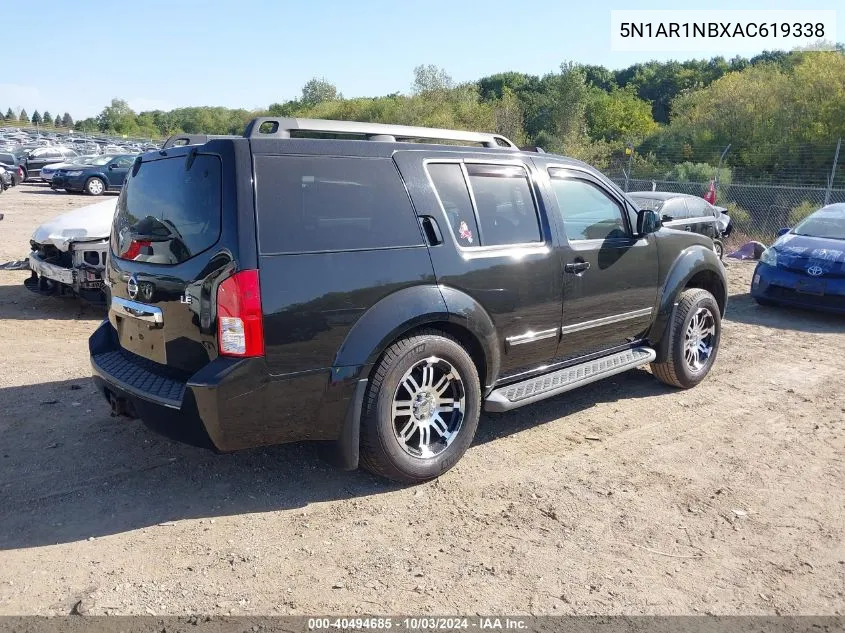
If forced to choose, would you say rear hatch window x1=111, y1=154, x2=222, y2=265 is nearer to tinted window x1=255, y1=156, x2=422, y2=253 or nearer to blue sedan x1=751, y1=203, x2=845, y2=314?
tinted window x1=255, y1=156, x2=422, y2=253

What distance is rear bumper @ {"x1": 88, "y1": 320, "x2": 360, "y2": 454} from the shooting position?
10.9 feet

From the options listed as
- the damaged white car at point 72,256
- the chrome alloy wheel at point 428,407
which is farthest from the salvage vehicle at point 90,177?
the chrome alloy wheel at point 428,407

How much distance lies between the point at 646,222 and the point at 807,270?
4.89 meters

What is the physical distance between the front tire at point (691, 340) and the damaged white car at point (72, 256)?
5641 mm

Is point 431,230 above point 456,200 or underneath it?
underneath

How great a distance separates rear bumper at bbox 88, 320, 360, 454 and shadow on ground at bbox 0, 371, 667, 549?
0.44 metres

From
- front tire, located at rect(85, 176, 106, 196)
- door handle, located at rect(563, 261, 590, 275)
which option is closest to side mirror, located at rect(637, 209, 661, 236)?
door handle, located at rect(563, 261, 590, 275)

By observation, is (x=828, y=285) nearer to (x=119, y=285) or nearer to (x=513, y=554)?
(x=513, y=554)

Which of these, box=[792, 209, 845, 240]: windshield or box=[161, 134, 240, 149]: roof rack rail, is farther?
box=[792, 209, 845, 240]: windshield

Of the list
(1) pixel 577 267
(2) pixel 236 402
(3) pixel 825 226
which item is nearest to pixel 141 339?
(2) pixel 236 402

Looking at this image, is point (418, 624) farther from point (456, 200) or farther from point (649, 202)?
point (649, 202)

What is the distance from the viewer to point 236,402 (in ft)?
10.9

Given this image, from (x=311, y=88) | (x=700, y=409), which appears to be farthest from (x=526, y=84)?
(x=700, y=409)

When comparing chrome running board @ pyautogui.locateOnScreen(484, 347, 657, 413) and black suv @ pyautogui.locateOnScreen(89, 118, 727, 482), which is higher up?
black suv @ pyautogui.locateOnScreen(89, 118, 727, 482)
